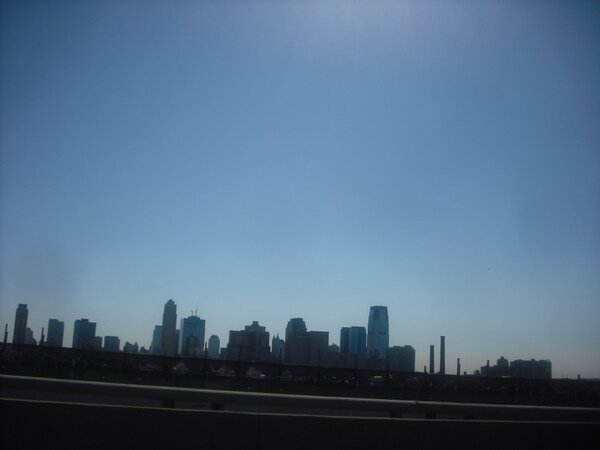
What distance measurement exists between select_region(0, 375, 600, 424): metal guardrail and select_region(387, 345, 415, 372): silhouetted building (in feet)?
236

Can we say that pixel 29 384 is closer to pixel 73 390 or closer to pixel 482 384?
pixel 73 390

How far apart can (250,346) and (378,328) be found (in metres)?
58.3

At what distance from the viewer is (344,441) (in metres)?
4.99

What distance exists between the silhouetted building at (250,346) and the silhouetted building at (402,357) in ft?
66.8

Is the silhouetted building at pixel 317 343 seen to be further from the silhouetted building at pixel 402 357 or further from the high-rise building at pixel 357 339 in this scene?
→ the high-rise building at pixel 357 339

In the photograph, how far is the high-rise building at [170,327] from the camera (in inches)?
3762

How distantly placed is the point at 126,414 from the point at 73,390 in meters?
1.07

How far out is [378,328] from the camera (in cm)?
11406

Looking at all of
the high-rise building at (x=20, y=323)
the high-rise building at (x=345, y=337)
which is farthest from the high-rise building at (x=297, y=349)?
the high-rise building at (x=20, y=323)

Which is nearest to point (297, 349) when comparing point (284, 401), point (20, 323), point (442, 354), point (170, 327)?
point (442, 354)

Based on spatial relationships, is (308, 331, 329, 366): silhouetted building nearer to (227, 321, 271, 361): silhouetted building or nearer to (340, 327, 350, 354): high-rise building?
(227, 321, 271, 361): silhouetted building

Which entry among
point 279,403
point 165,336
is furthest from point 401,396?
point 165,336

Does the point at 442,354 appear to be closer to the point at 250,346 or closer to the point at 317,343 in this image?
the point at 317,343

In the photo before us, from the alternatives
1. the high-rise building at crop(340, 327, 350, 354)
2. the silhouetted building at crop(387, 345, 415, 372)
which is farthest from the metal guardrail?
the high-rise building at crop(340, 327, 350, 354)
